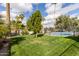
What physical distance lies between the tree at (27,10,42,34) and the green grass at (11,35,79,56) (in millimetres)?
79

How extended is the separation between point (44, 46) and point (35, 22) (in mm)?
246

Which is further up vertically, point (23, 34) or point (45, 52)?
point (23, 34)

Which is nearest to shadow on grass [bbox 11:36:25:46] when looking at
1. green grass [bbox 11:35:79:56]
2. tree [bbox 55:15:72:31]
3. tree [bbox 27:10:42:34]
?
green grass [bbox 11:35:79:56]

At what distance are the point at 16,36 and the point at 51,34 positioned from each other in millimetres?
339

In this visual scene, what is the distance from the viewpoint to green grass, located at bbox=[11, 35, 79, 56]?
1.96 metres

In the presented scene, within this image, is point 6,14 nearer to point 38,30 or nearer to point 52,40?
point 38,30

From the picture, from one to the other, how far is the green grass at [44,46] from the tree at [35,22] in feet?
0.26

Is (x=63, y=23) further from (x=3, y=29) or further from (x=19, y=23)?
A: (x=3, y=29)

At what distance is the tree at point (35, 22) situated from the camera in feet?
6.40

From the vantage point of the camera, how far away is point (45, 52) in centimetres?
196

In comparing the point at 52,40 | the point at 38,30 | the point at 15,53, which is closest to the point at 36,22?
the point at 38,30

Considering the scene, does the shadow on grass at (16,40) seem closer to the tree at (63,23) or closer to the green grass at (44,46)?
the green grass at (44,46)

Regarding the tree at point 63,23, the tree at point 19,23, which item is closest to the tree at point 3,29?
the tree at point 19,23

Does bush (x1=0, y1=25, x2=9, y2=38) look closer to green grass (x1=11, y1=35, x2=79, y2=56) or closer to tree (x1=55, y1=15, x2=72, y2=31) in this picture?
green grass (x1=11, y1=35, x2=79, y2=56)
